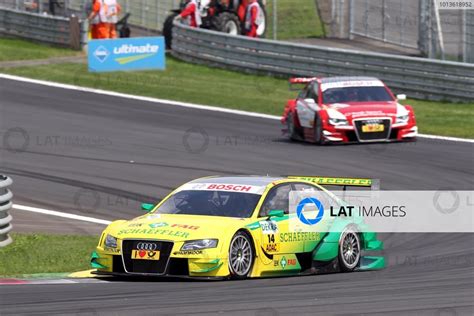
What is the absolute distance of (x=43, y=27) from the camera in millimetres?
35938

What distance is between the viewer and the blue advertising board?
32.5 metres

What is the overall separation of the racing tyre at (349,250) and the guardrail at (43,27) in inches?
844

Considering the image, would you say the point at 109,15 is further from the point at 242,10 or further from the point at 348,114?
the point at 348,114

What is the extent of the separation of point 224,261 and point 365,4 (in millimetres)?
24814

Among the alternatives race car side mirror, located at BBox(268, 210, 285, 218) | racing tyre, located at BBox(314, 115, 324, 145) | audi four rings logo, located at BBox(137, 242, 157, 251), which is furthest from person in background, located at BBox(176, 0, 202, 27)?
audi four rings logo, located at BBox(137, 242, 157, 251)

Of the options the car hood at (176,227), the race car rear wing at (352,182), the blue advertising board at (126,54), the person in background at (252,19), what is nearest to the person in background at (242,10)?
the person in background at (252,19)

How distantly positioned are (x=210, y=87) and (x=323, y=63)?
3018 millimetres

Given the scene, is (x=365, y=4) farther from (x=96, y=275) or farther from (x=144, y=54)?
(x=96, y=275)

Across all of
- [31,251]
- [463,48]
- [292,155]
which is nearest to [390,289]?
[31,251]

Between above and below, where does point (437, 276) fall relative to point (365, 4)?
below

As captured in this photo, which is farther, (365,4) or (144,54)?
(365,4)

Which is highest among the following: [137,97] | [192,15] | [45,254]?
[192,15]

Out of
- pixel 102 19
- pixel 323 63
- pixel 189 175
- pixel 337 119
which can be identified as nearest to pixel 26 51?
pixel 102 19

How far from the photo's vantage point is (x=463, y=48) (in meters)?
30.4
